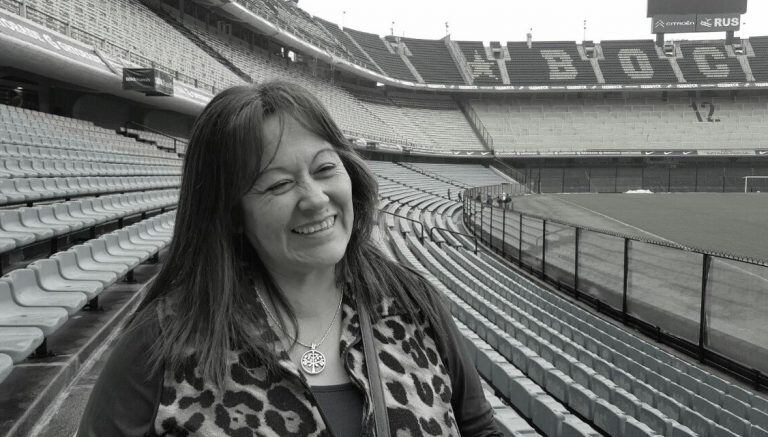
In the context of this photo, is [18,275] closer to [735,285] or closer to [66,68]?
[735,285]

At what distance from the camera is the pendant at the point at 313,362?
3.82 feet

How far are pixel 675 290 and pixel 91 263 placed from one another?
5145 millimetres

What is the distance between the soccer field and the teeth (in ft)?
44.8

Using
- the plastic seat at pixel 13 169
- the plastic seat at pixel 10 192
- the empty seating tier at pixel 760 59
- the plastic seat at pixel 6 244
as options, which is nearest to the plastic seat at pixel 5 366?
the plastic seat at pixel 6 244

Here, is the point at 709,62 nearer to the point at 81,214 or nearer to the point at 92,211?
the point at 92,211

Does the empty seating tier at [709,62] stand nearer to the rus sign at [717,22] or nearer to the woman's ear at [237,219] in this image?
the rus sign at [717,22]

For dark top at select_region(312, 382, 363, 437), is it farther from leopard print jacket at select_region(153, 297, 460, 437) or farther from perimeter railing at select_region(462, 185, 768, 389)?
perimeter railing at select_region(462, 185, 768, 389)

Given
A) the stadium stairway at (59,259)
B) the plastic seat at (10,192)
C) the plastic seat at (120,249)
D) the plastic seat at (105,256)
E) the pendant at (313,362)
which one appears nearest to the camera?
the pendant at (313,362)

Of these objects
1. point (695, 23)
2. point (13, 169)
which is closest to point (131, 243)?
point (13, 169)

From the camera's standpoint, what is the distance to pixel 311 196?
1.17 metres

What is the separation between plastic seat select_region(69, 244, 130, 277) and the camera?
12.1ft

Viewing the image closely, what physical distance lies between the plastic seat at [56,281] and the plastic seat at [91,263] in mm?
354

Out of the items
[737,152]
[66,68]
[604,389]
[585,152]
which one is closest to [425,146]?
[585,152]

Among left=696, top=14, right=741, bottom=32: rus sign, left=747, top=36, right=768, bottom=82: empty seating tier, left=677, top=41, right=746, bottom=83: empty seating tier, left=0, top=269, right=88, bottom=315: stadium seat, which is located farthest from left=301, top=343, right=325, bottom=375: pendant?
left=696, top=14, right=741, bottom=32: rus sign
